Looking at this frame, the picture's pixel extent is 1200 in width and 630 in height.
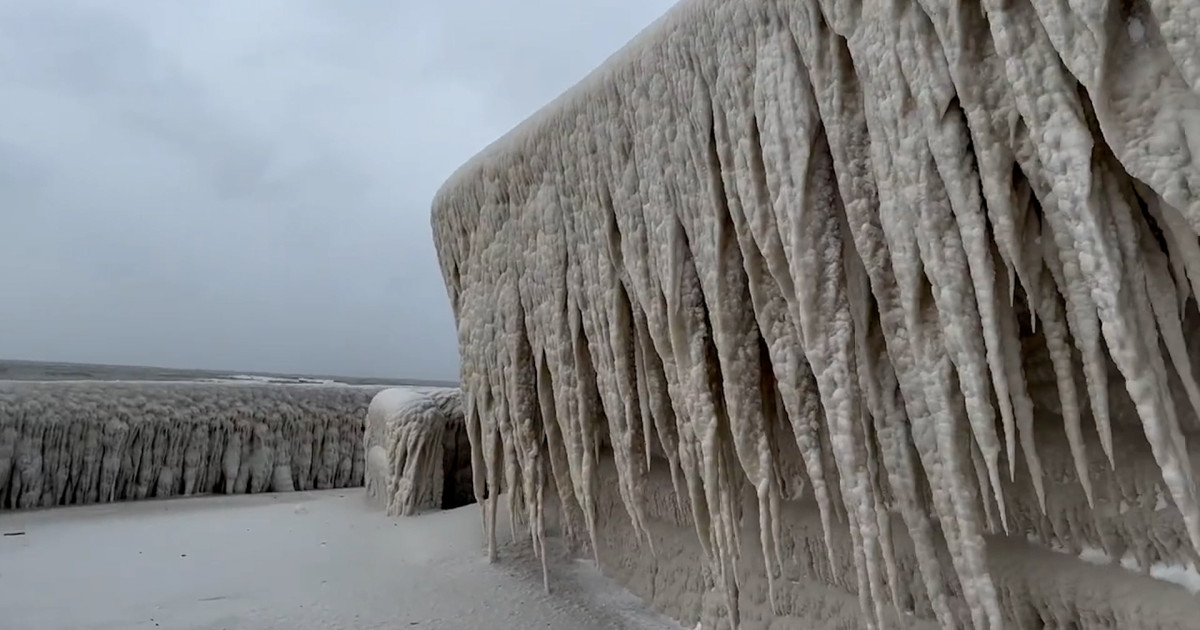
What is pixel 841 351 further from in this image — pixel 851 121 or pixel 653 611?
pixel 653 611

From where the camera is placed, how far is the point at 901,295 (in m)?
1.87

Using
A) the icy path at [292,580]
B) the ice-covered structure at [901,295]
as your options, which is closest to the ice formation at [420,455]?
the icy path at [292,580]

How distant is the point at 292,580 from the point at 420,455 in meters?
1.87

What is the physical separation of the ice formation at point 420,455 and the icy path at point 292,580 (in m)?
0.34

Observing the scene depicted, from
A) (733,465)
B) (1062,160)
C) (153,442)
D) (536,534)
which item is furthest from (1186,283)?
(153,442)

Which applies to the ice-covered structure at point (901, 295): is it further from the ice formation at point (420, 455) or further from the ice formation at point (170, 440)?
the ice formation at point (170, 440)

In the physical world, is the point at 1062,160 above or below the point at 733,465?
above

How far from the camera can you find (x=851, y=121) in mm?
2006

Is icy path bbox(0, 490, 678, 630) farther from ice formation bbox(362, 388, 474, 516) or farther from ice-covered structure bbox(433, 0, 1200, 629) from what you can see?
ice-covered structure bbox(433, 0, 1200, 629)

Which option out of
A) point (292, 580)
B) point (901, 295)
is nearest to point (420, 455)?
point (292, 580)

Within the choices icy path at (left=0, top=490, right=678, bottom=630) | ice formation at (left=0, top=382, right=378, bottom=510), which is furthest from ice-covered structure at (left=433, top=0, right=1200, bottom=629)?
ice formation at (left=0, top=382, right=378, bottom=510)

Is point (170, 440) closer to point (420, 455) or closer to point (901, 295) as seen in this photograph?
point (420, 455)

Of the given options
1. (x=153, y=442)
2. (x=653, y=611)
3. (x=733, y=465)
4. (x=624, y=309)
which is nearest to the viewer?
(x=733, y=465)

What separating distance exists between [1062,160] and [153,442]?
8.92 metres
